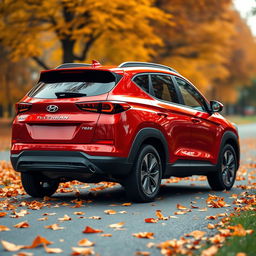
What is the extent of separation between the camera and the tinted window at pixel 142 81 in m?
8.55

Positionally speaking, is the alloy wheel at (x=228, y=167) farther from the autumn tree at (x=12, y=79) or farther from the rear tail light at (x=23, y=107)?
the autumn tree at (x=12, y=79)

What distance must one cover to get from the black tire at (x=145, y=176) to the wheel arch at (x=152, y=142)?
0.14 metres

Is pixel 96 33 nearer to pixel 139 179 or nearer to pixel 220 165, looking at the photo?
pixel 220 165

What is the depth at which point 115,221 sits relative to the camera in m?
6.96

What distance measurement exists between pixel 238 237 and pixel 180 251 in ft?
2.48

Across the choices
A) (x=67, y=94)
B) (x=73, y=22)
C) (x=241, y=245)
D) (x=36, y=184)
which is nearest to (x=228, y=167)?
(x=36, y=184)

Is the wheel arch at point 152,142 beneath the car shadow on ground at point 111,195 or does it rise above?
above

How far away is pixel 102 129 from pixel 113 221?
1.36 m

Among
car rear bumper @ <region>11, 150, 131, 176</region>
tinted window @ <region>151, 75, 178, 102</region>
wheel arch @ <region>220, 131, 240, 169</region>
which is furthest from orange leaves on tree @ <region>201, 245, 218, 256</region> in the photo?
wheel arch @ <region>220, 131, 240, 169</region>

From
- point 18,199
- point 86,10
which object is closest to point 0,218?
point 18,199

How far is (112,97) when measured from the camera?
25.8 ft

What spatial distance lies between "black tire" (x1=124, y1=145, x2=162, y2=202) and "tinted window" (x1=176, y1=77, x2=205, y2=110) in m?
1.43

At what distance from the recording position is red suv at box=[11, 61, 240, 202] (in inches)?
308

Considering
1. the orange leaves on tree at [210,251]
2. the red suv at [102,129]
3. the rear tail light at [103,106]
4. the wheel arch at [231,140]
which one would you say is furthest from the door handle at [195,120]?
the orange leaves on tree at [210,251]
